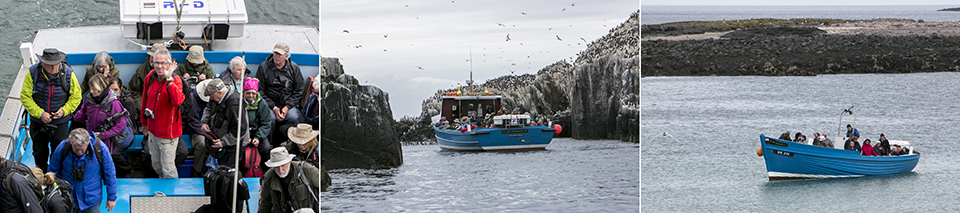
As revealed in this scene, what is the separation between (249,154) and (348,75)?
285 centimetres

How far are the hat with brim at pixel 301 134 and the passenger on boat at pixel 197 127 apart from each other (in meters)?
0.58

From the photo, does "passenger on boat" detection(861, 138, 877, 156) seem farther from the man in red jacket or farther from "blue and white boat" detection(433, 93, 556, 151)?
the man in red jacket

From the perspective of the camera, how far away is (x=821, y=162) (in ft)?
91.3

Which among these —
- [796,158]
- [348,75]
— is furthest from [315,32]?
[796,158]

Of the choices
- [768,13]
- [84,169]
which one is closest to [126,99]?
[84,169]

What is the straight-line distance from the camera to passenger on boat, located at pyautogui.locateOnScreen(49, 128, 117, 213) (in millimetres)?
4074

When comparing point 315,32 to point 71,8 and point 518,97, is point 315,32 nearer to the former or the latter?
point 518,97

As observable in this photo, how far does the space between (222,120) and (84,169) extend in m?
0.78

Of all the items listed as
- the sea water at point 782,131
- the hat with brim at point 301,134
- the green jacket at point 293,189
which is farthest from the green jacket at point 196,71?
the sea water at point 782,131

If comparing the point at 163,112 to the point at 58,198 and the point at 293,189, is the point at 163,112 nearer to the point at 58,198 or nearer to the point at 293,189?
the point at 58,198

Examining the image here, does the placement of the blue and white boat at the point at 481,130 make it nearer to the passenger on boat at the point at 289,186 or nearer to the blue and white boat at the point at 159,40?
the blue and white boat at the point at 159,40

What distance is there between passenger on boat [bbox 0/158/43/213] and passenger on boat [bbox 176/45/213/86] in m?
1.49

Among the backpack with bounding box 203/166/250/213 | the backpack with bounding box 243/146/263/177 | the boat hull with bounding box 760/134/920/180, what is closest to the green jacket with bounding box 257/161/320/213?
the backpack with bounding box 203/166/250/213

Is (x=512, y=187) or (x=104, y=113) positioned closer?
(x=104, y=113)
